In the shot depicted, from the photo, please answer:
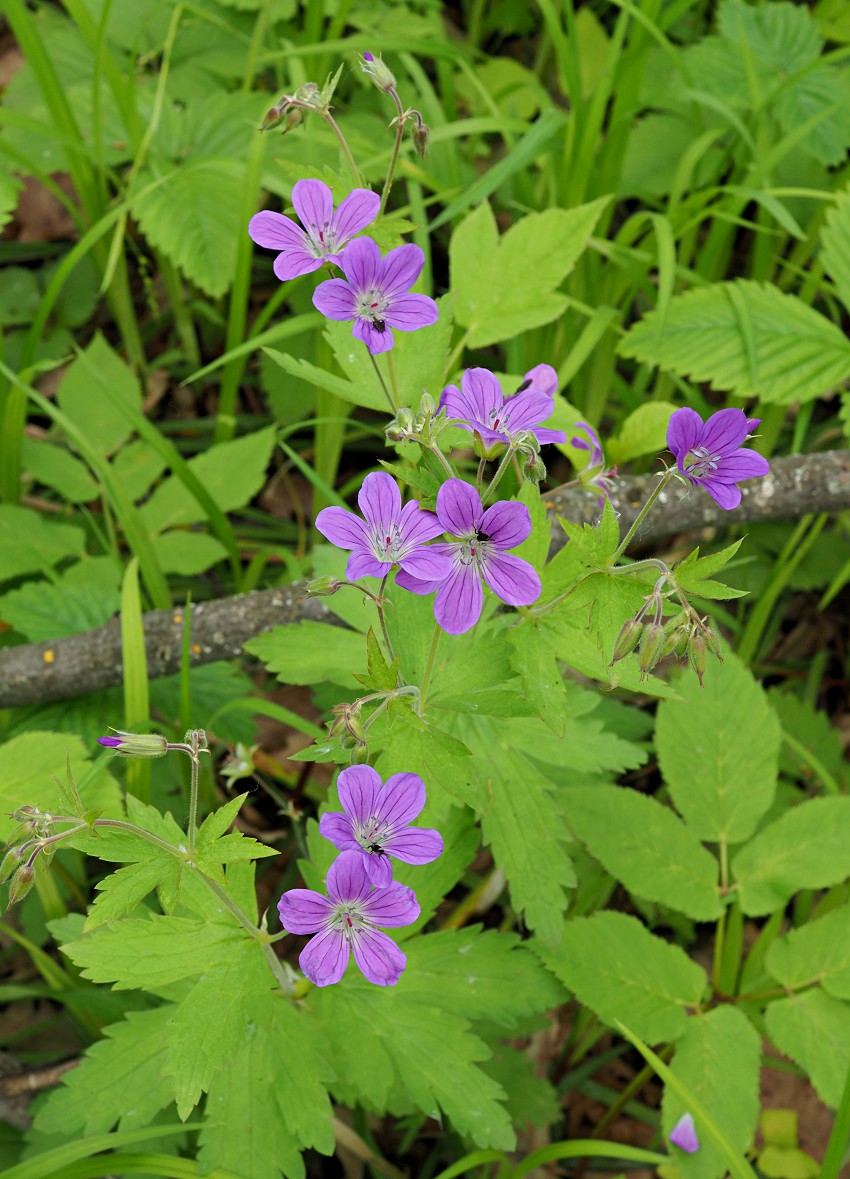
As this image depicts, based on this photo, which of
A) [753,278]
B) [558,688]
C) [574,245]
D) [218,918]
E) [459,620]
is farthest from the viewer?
[753,278]

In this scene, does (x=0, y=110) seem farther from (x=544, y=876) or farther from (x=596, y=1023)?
(x=596, y=1023)

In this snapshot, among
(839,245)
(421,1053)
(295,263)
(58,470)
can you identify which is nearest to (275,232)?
(295,263)

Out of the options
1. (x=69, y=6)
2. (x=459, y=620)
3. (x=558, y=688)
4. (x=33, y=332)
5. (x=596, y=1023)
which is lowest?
(x=596, y=1023)

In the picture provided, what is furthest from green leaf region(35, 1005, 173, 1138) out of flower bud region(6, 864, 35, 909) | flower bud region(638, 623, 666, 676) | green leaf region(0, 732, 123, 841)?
flower bud region(638, 623, 666, 676)

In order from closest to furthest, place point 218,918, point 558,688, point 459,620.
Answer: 1. point 459,620
2. point 558,688
3. point 218,918

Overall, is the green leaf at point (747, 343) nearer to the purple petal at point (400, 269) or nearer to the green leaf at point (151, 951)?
the purple petal at point (400, 269)

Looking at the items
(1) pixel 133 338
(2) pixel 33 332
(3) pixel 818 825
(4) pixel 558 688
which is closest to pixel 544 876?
(4) pixel 558 688
